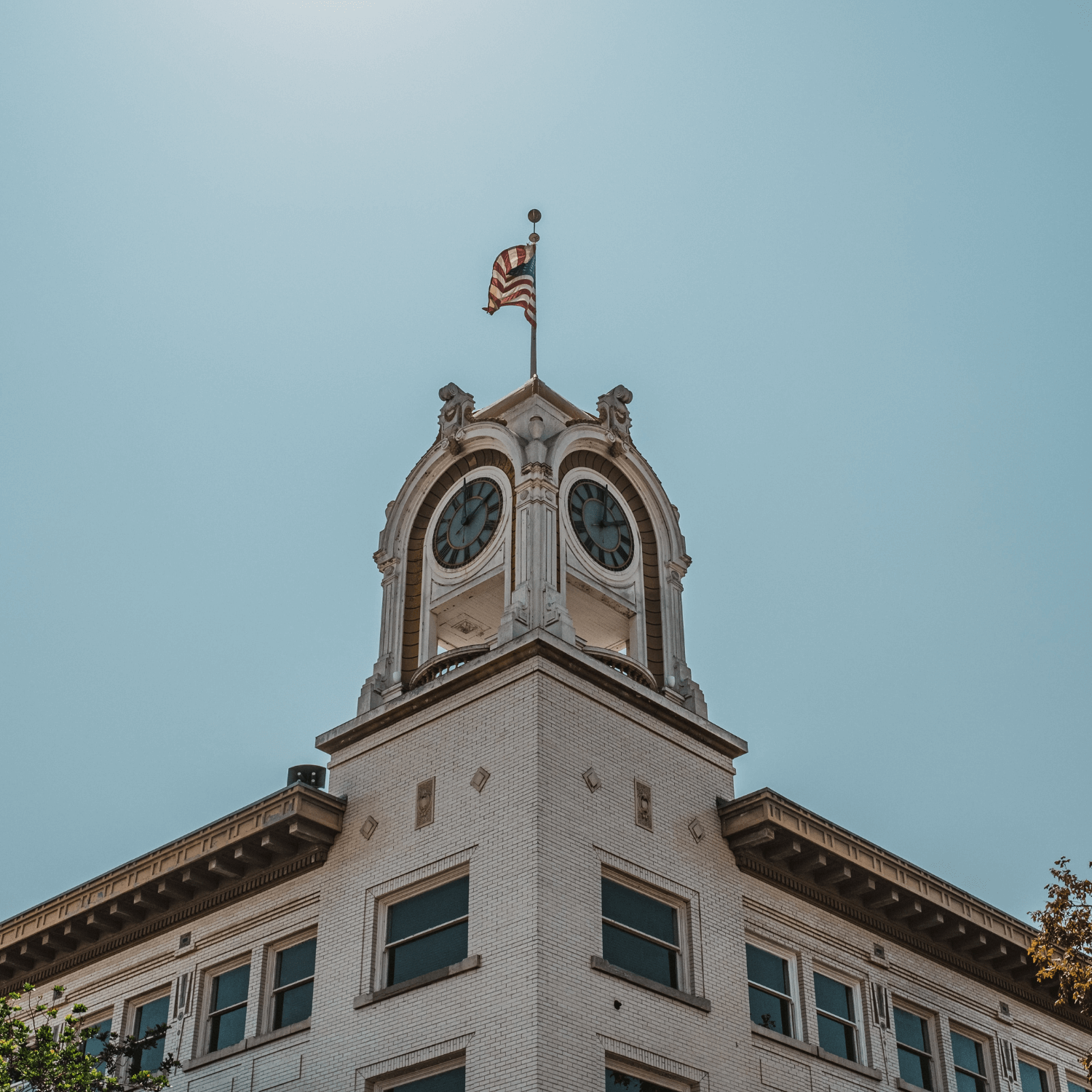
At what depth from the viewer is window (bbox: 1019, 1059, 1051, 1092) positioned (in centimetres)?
3159

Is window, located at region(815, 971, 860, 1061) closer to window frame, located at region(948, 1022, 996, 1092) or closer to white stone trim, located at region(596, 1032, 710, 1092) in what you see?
window frame, located at region(948, 1022, 996, 1092)

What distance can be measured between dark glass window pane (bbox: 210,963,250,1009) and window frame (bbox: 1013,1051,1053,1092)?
50.2 ft

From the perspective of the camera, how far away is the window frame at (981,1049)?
29.9 m

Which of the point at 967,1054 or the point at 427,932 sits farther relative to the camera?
the point at 967,1054

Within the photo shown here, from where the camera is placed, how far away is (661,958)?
82.3 ft

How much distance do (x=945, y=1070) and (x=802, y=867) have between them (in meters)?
5.18

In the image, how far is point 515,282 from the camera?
1324 inches

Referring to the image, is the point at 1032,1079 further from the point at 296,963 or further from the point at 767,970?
the point at 296,963

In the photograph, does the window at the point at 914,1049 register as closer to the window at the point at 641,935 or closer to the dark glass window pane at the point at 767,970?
the dark glass window pane at the point at 767,970

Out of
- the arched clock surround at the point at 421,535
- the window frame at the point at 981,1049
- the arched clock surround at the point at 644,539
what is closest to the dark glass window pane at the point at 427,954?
the arched clock surround at the point at 421,535

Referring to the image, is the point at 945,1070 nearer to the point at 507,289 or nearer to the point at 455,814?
the point at 455,814

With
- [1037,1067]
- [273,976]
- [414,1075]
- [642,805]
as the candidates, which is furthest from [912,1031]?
[273,976]

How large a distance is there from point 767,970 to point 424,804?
21.7 feet

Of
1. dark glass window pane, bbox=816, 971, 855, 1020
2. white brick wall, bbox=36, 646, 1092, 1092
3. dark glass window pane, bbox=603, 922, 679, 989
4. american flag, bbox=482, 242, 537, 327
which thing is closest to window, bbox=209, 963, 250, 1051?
white brick wall, bbox=36, 646, 1092, 1092
